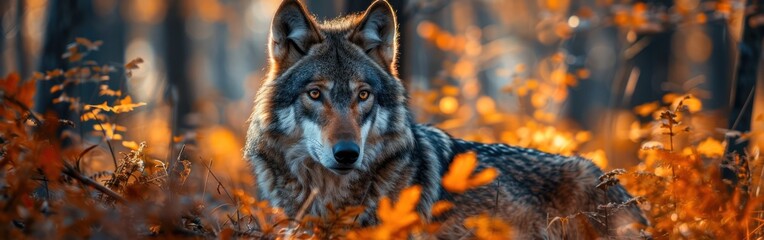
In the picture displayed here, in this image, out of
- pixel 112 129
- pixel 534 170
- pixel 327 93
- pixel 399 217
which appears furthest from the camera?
pixel 534 170

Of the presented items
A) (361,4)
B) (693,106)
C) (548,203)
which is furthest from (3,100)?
(693,106)

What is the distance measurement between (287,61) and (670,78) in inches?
450

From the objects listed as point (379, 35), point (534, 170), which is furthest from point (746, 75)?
point (379, 35)

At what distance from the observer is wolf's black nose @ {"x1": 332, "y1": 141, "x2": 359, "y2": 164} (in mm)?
4320

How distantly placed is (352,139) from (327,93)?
0.52 m

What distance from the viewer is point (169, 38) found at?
23.2 meters

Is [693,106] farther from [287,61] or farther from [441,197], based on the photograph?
[287,61]

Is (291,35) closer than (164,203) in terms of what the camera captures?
No

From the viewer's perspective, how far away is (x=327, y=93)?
4.80 m

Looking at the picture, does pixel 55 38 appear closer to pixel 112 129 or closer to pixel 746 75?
pixel 112 129

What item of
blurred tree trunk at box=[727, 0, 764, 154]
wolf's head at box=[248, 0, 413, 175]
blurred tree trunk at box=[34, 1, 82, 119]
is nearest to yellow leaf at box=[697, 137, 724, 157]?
blurred tree trunk at box=[727, 0, 764, 154]

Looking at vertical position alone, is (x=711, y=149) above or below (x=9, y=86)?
above

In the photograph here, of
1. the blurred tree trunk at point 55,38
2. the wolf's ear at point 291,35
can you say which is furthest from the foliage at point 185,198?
the blurred tree trunk at point 55,38

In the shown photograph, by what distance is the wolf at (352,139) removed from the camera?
475 centimetres
